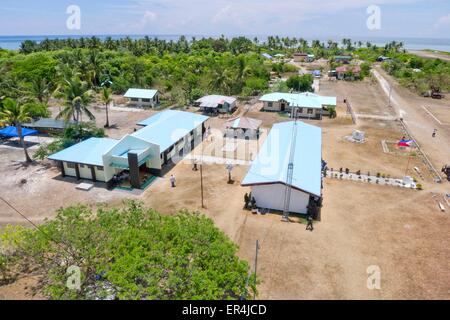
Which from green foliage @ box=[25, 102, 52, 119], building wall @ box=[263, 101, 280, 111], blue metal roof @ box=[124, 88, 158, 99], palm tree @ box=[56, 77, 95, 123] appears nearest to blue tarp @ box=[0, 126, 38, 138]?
palm tree @ box=[56, 77, 95, 123]

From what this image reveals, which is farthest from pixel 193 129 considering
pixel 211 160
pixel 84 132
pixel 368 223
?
pixel 368 223

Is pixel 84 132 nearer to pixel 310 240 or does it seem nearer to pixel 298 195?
pixel 298 195

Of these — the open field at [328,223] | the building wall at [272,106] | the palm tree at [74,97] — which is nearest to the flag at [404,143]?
the open field at [328,223]

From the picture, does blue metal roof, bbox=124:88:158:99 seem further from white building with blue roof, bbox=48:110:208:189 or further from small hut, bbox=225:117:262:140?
white building with blue roof, bbox=48:110:208:189

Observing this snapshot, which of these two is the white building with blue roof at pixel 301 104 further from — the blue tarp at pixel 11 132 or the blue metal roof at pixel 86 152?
the blue tarp at pixel 11 132

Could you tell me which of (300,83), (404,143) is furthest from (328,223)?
(300,83)

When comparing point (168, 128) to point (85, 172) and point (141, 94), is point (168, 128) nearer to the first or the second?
point (85, 172)
